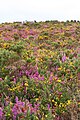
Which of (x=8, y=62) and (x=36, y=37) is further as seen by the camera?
(x=36, y=37)

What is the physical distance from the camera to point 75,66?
11.9 meters

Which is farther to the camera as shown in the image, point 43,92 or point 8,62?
point 8,62

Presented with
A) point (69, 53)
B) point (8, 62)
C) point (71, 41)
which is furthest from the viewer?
point (71, 41)

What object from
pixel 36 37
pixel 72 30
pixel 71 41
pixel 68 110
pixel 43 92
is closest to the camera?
pixel 68 110

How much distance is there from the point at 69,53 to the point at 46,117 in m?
7.62

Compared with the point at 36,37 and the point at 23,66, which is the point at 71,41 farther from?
the point at 23,66

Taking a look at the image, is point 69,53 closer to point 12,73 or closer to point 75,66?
point 75,66

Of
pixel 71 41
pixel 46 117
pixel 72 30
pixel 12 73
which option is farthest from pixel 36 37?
pixel 46 117

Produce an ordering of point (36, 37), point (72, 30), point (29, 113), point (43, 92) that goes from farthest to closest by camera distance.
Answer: point (72, 30) → point (36, 37) → point (43, 92) → point (29, 113)

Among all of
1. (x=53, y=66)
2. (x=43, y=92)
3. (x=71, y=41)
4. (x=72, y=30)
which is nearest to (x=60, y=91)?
(x=43, y=92)

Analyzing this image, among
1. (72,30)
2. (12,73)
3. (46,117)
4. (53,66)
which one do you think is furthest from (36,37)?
(46,117)

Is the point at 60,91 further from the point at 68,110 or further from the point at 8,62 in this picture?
the point at 8,62

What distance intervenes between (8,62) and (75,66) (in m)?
2.45

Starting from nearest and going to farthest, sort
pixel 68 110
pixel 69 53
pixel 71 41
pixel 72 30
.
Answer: pixel 68 110 → pixel 69 53 → pixel 71 41 → pixel 72 30
